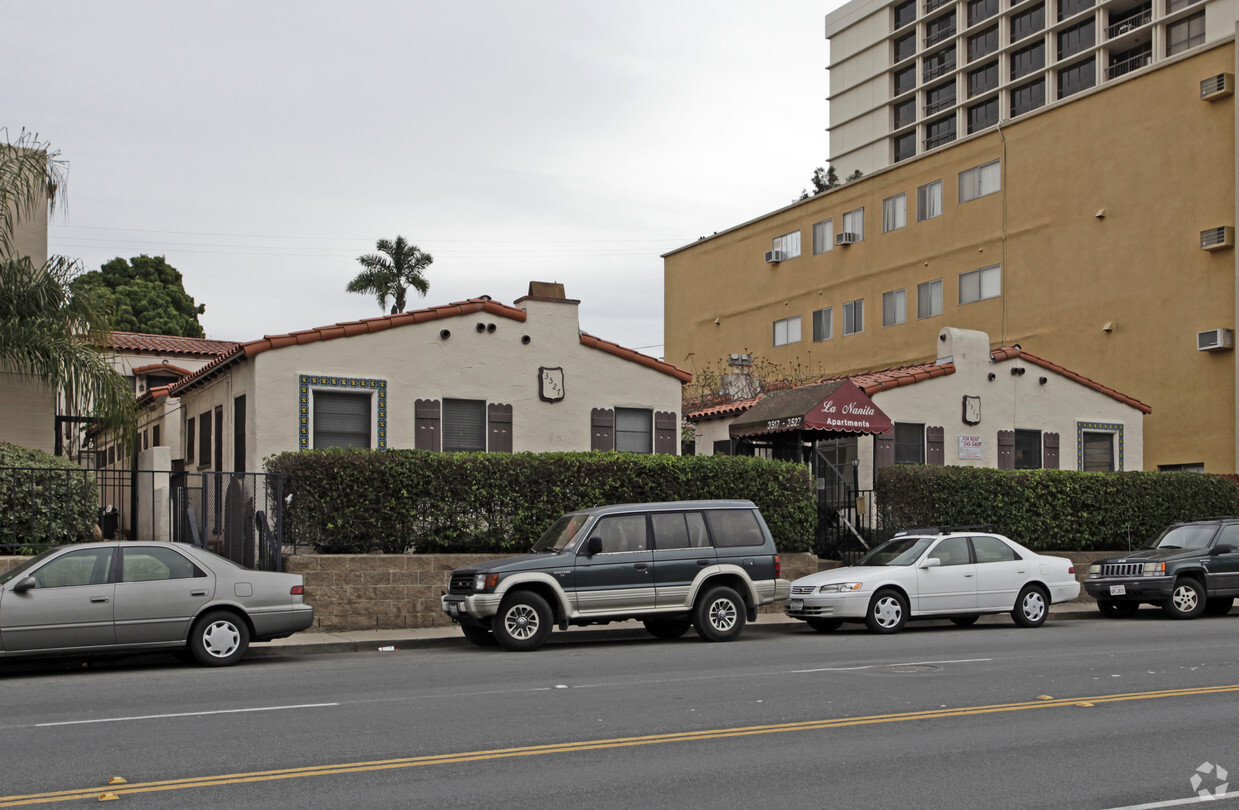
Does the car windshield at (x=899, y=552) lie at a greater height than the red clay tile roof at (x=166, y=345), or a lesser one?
lesser


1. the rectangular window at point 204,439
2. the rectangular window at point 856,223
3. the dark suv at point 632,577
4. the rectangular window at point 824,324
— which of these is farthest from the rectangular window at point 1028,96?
the dark suv at point 632,577

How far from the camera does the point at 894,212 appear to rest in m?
41.5

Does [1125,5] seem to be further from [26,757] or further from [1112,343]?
[26,757]

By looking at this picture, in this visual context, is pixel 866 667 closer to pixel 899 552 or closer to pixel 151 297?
pixel 899 552

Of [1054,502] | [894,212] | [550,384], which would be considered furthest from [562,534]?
[894,212]

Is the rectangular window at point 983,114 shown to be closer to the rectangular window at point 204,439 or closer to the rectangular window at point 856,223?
the rectangular window at point 856,223

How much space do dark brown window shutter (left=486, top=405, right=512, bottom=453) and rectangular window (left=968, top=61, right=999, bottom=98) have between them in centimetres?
6145

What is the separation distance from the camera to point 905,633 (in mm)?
17375

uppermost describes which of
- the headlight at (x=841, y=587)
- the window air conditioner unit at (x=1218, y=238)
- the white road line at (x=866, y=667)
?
the window air conditioner unit at (x=1218, y=238)

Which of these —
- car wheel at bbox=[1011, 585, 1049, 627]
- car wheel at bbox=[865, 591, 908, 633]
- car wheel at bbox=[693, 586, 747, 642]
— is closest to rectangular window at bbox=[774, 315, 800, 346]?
car wheel at bbox=[1011, 585, 1049, 627]

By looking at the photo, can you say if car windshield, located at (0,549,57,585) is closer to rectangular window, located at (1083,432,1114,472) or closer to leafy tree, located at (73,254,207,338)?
rectangular window, located at (1083,432,1114,472)

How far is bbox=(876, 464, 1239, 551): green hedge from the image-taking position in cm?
2252

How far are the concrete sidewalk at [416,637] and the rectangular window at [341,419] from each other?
4.61m

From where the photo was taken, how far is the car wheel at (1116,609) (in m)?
20.5
